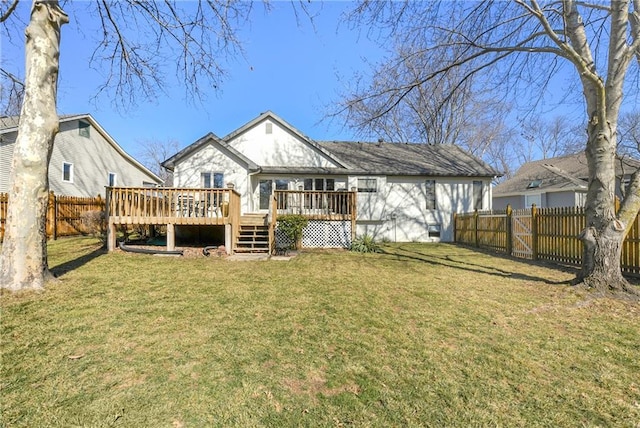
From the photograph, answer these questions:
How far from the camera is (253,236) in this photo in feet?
34.6

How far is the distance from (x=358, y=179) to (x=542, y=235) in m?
8.18

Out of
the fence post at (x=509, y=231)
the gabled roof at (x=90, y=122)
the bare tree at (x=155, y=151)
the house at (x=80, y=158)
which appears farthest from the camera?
the bare tree at (x=155, y=151)

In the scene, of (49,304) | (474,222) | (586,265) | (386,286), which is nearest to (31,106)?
(49,304)

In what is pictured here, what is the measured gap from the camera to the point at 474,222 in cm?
1329

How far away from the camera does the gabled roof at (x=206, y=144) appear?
513 inches

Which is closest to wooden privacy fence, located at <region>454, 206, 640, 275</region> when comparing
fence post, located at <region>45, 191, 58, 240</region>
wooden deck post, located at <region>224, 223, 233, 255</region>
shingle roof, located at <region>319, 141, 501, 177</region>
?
shingle roof, located at <region>319, 141, 501, 177</region>

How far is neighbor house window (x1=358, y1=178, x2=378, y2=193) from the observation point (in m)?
15.2

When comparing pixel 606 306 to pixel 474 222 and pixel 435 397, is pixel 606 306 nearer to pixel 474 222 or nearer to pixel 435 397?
pixel 435 397

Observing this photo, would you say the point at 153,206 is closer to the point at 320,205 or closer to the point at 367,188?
the point at 320,205

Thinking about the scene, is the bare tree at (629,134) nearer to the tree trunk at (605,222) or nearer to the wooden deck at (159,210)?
the tree trunk at (605,222)

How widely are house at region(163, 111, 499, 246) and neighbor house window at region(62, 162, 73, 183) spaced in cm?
935

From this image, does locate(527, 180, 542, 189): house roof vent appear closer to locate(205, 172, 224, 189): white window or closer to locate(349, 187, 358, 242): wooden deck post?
locate(349, 187, 358, 242): wooden deck post

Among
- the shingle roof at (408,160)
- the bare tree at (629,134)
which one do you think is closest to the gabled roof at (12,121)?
the shingle roof at (408,160)

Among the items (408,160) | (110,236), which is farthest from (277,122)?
(110,236)
